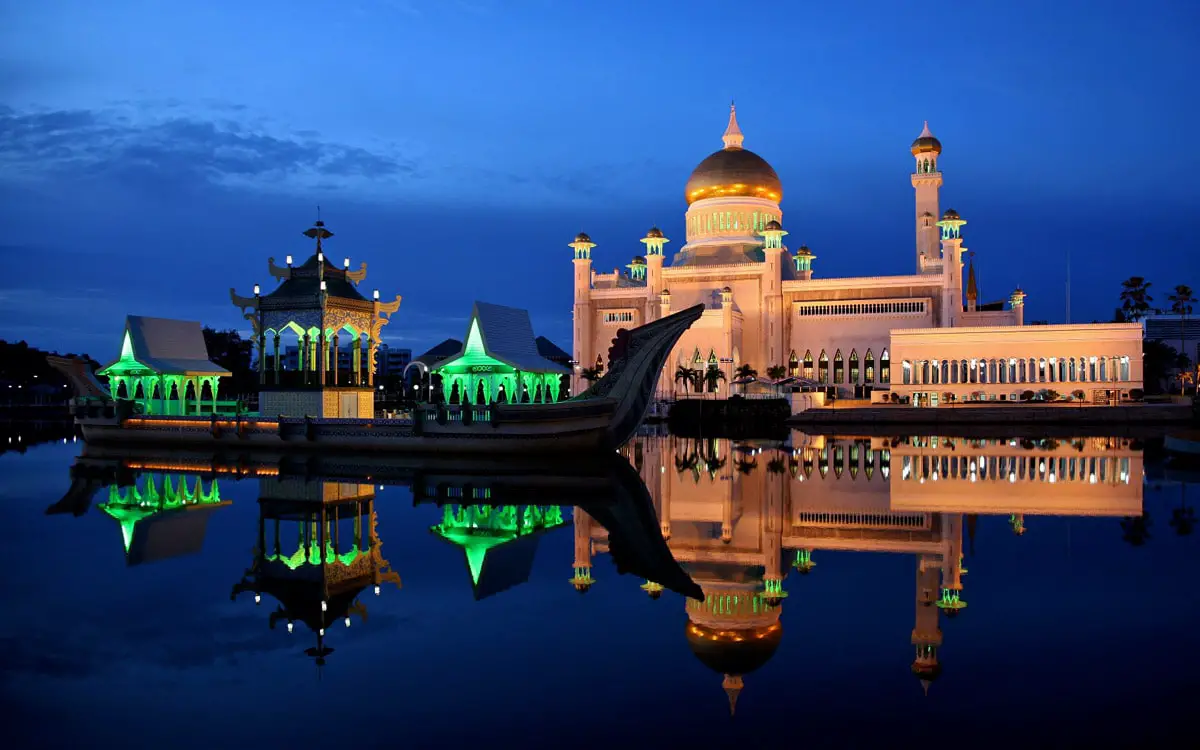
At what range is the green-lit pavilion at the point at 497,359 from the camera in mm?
24031

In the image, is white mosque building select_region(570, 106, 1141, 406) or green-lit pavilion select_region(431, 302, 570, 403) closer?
green-lit pavilion select_region(431, 302, 570, 403)

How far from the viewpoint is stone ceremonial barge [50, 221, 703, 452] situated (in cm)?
2169

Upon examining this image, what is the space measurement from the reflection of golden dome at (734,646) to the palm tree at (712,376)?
3829cm

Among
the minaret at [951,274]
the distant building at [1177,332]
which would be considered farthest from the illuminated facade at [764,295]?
the distant building at [1177,332]

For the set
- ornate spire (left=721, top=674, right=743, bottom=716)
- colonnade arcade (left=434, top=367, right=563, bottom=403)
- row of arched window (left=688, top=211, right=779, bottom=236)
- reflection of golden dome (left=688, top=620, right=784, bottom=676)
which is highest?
row of arched window (left=688, top=211, right=779, bottom=236)

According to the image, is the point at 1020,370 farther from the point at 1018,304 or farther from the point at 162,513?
the point at 162,513

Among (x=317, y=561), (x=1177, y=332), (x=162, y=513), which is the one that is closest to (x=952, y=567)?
(x=317, y=561)

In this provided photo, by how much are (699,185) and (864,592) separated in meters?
48.6

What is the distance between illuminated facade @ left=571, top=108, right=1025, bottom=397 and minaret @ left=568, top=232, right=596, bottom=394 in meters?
0.05

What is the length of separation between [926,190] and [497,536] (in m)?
47.3

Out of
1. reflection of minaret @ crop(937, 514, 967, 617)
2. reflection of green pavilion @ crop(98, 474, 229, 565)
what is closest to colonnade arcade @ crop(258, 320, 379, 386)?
reflection of green pavilion @ crop(98, 474, 229, 565)

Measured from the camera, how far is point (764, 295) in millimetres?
50219

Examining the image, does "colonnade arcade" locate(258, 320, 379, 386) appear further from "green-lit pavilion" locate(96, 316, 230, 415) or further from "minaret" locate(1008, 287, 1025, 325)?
"minaret" locate(1008, 287, 1025, 325)

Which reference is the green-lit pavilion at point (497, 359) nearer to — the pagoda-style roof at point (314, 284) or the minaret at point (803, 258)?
the pagoda-style roof at point (314, 284)
